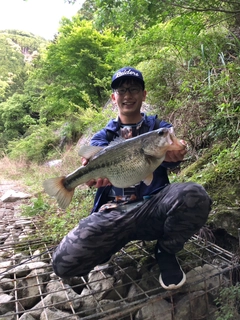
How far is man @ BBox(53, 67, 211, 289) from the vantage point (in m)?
2.05

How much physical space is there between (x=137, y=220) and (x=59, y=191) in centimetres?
63

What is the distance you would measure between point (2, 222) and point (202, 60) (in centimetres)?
405

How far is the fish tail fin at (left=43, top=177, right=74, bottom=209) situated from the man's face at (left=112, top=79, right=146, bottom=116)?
818 millimetres

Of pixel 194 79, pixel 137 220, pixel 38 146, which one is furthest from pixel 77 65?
pixel 137 220

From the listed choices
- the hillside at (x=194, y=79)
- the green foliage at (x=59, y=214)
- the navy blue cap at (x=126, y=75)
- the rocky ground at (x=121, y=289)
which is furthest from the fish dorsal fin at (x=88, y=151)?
the green foliage at (x=59, y=214)

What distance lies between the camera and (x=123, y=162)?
2.00 meters

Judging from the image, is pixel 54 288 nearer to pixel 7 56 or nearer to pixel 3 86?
pixel 3 86

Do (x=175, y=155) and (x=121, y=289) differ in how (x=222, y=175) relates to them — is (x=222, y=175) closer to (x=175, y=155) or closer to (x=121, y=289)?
(x=175, y=155)

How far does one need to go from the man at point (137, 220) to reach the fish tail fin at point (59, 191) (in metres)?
0.20

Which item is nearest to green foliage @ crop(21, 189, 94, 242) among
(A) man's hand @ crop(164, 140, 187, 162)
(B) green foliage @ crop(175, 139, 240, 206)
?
(B) green foliage @ crop(175, 139, 240, 206)

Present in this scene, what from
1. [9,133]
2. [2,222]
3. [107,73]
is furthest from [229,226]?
[9,133]

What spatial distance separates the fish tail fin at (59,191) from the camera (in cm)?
217

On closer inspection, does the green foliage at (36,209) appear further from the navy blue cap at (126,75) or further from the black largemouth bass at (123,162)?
the navy blue cap at (126,75)

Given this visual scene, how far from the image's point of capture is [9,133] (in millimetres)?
20016
